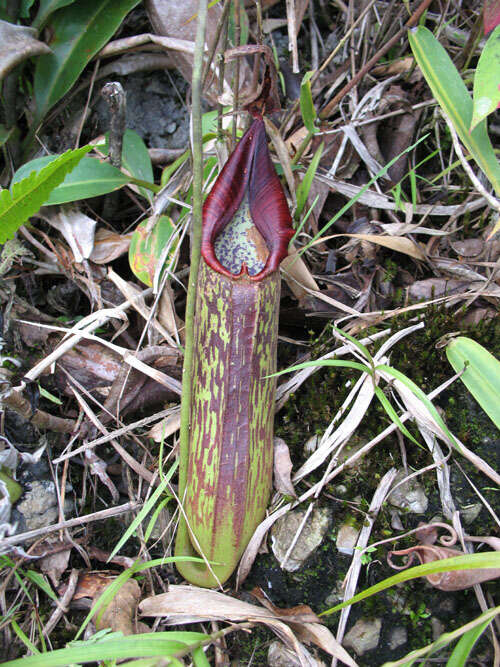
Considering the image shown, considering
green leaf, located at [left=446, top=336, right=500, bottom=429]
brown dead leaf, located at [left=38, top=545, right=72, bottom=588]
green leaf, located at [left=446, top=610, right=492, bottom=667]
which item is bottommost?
brown dead leaf, located at [left=38, top=545, right=72, bottom=588]

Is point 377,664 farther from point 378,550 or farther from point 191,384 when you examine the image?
point 191,384

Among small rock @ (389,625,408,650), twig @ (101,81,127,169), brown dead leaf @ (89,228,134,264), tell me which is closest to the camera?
small rock @ (389,625,408,650)

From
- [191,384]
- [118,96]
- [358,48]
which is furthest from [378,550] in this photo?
[358,48]

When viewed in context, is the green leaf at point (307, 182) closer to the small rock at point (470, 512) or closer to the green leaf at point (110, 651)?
the small rock at point (470, 512)

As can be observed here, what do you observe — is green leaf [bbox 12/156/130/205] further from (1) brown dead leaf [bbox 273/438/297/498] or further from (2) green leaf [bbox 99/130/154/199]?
(1) brown dead leaf [bbox 273/438/297/498]

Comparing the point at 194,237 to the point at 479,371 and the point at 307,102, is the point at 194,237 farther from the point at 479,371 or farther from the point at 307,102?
the point at 479,371

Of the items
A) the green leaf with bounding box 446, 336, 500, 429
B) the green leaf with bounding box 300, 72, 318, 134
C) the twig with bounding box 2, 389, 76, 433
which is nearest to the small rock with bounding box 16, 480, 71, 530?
the twig with bounding box 2, 389, 76, 433
